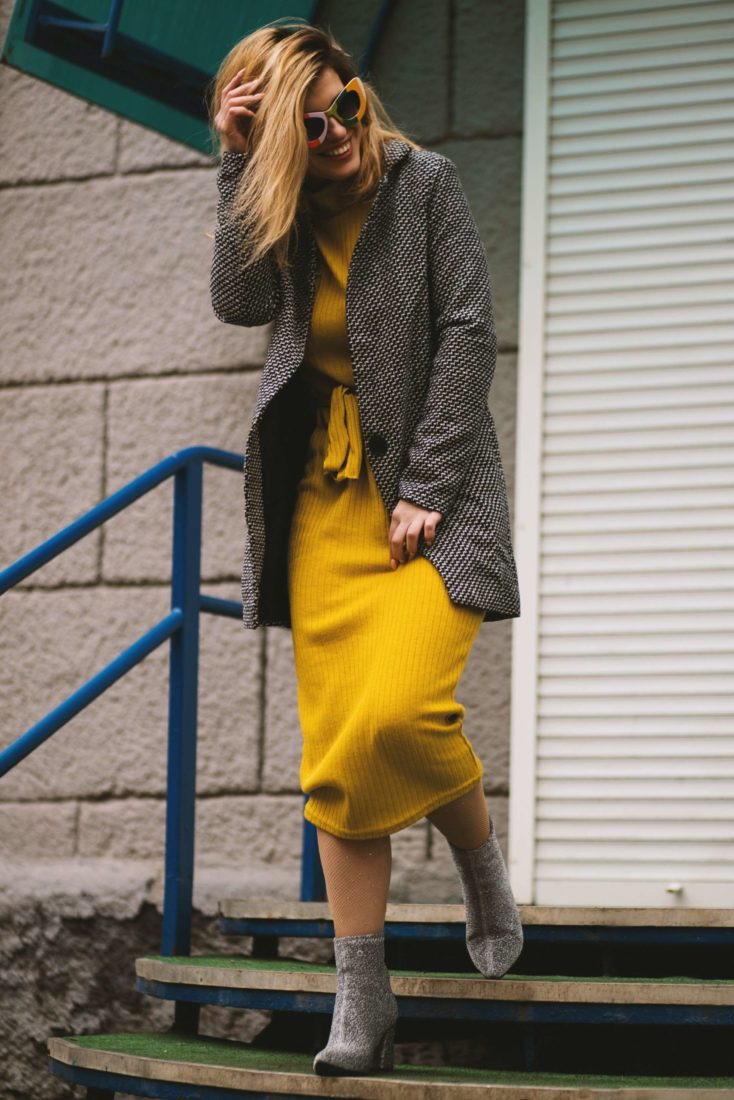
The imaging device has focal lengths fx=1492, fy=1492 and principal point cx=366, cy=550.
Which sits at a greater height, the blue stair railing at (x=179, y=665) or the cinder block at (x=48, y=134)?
the cinder block at (x=48, y=134)

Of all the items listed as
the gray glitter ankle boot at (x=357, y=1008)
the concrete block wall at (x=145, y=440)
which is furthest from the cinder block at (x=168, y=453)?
the gray glitter ankle boot at (x=357, y=1008)

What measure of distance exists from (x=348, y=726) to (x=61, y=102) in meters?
3.29

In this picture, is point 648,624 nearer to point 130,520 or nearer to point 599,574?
point 599,574

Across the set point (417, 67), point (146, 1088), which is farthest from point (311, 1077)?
point (417, 67)

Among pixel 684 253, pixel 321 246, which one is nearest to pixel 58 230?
pixel 684 253

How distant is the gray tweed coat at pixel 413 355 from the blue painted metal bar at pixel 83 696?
652mm

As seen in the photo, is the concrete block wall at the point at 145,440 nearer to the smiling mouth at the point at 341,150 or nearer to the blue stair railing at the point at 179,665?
the blue stair railing at the point at 179,665

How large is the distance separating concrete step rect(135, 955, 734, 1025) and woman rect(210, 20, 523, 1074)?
8 centimetres

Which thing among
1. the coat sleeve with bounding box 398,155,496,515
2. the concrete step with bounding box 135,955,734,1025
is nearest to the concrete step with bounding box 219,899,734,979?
the concrete step with bounding box 135,955,734,1025

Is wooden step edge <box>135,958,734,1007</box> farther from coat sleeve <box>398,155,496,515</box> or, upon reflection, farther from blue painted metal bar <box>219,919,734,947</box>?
coat sleeve <box>398,155,496,515</box>

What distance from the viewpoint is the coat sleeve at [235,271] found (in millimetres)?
2604

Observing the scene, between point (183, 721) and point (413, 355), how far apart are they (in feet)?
4.08

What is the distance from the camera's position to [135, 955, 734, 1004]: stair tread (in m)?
2.66

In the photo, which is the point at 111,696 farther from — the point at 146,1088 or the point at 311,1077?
the point at 311,1077
